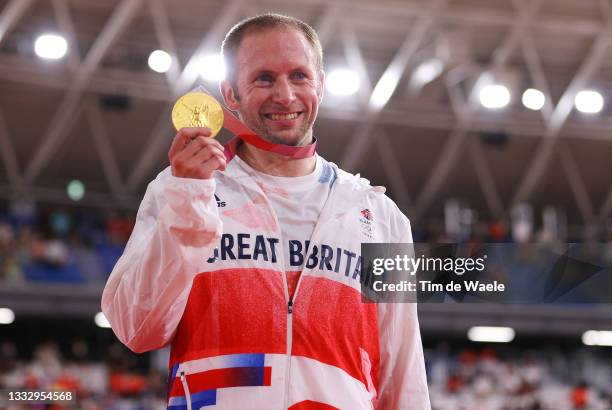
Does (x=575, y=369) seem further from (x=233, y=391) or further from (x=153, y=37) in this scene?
(x=233, y=391)

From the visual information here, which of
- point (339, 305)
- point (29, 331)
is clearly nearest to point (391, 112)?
point (29, 331)

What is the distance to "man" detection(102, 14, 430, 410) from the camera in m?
1.96

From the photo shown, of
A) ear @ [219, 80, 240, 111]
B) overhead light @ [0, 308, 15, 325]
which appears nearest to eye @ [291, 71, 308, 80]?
ear @ [219, 80, 240, 111]

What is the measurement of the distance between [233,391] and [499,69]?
705 inches

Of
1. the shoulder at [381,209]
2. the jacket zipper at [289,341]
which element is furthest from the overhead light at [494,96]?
the jacket zipper at [289,341]

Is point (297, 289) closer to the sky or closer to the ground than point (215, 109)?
closer to the ground

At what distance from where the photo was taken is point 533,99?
19.8 metres

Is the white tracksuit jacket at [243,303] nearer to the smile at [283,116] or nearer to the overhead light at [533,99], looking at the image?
the smile at [283,116]

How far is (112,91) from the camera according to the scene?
17875 millimetres

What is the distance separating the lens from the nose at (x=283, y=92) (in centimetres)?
222

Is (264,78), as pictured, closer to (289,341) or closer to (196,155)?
(196,155)

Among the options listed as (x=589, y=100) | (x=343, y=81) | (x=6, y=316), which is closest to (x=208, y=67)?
(x=343, y=81)

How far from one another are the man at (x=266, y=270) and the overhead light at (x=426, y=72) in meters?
16.6

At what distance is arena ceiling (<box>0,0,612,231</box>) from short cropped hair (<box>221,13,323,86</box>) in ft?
47.2
